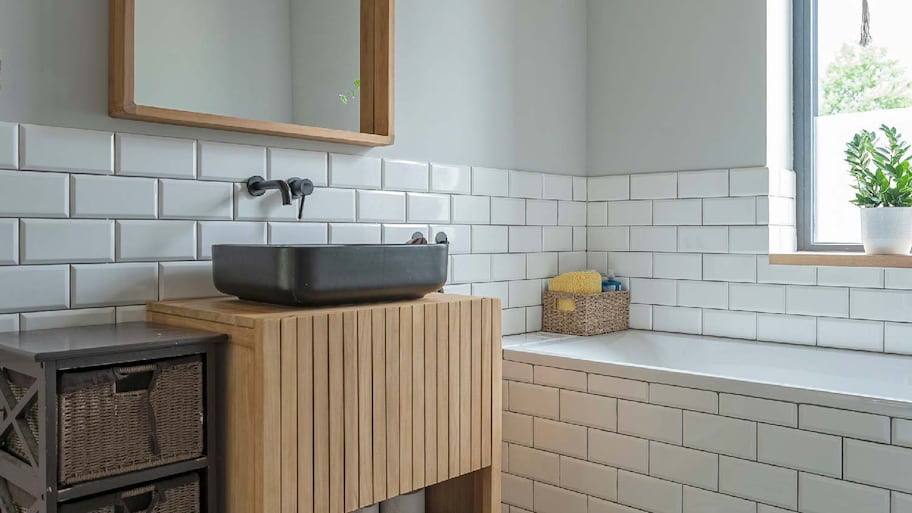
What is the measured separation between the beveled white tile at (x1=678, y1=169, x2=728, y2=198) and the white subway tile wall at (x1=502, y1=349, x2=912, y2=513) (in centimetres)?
106

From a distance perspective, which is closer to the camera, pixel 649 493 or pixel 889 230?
pixel 649 493

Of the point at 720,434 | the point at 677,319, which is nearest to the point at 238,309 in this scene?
the point at 720,434

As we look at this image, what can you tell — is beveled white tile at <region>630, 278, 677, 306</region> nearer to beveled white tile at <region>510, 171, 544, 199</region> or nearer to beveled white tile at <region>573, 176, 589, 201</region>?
beveled white tile at <region>573, 176, 589, 201</region>

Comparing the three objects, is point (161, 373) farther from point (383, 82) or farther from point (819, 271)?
point (819, 271)

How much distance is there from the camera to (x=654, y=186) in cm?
322

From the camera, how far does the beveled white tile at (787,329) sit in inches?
110

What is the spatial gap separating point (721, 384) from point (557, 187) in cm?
135

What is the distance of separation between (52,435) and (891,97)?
9.79 ft

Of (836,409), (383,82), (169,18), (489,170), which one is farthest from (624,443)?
(169,18)

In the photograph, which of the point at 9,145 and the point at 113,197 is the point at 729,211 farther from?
the point at 9,145

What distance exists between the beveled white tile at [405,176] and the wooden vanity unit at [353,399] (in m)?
0.60

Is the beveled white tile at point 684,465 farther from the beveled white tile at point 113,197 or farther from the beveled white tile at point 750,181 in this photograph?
the beveled white tile at point 113,197

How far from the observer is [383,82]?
2438mm

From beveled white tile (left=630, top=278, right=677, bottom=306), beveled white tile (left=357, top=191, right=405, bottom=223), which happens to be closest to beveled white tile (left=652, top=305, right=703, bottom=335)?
beveled white tile (left=630, top=278, right=677, bottom=306)
